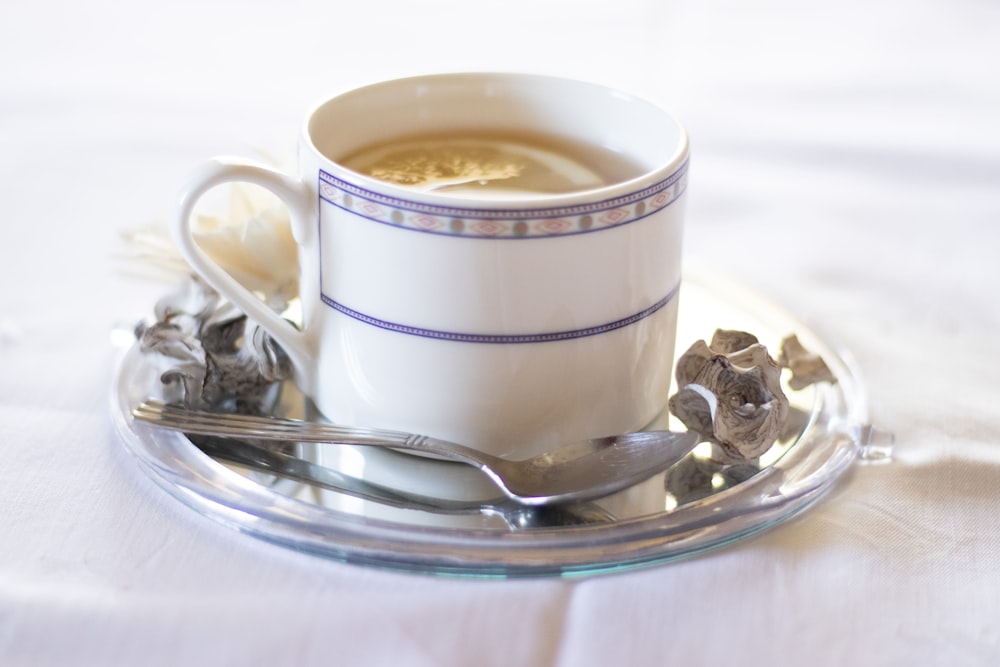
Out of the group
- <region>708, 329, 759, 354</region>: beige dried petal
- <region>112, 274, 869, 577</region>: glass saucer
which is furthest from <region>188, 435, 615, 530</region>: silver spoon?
<region>708, 329, 759, 354</region>: beige dried petal

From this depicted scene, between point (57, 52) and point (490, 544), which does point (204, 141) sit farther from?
point (490, 544)

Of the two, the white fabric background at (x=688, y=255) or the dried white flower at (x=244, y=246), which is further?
the dried white flower at (x=244, y=246)

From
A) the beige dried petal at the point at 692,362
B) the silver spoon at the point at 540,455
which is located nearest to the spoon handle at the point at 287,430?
the silver spoon at the point at 540,455

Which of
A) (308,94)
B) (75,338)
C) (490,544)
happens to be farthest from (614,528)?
(308,94)

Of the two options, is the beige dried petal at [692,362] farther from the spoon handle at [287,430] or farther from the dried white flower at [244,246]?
the dried white flower at [244,246]

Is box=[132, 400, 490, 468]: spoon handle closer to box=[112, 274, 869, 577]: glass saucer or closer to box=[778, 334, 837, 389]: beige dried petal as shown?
box=[112, 274, 869, 577]: glass saucer

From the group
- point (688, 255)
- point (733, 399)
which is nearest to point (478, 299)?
point (733, 399)
